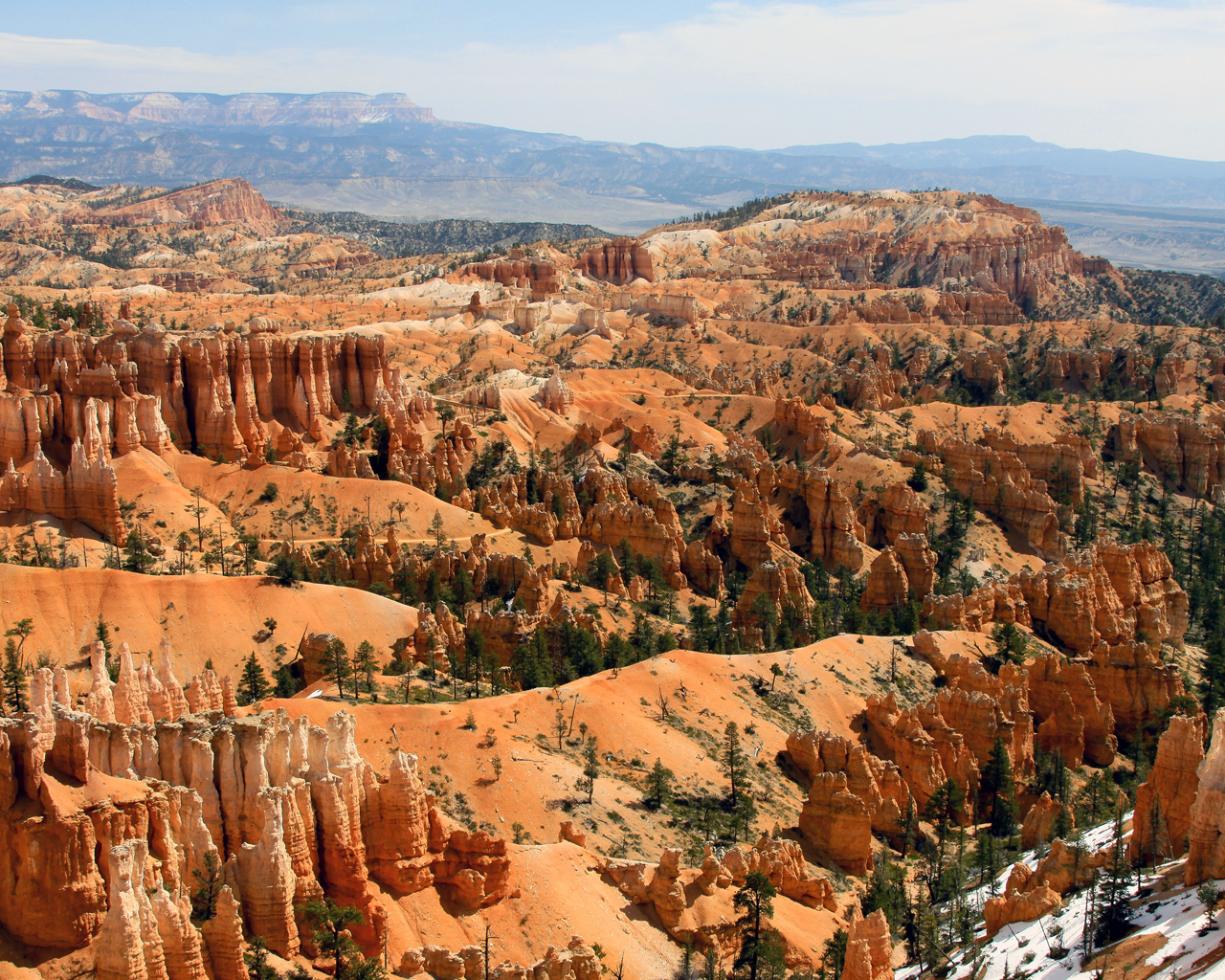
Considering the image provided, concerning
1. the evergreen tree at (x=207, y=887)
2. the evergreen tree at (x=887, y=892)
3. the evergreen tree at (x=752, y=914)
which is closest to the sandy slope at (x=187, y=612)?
the evergreen tree at (x=887, y=892)

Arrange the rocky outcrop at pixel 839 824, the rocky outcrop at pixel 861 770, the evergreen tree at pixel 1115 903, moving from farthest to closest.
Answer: the rocky outcrop at pixel 861 770
the rocky outcrop at pixel 839 824
the evergreen tree at pixel 1115 903

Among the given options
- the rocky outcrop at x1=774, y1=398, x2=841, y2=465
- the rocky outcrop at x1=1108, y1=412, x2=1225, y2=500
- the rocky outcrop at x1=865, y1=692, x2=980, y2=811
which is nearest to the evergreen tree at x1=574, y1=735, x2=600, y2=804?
the rocky outcrop at x1=865, y1=692, x2=980, y2=811

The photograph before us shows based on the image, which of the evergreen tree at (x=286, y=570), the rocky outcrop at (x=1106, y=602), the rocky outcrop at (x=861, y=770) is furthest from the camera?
the rocky outcrop at (x=1106, y=602)

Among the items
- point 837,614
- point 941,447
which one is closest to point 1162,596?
point 837,614

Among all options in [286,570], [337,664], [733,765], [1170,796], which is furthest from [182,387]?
[1170,796]

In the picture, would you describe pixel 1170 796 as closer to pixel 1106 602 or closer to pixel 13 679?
pixel 1106 602

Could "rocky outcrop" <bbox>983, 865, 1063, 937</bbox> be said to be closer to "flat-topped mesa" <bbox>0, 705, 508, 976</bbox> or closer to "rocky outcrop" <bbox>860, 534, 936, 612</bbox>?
"flat-topped mesa" <bbox>0, 705, 508, 976</bbox>

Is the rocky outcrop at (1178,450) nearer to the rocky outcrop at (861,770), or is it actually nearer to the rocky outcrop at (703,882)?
the rocky outcrop at (861,770)
